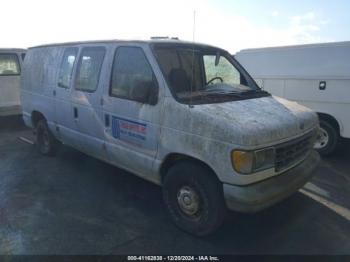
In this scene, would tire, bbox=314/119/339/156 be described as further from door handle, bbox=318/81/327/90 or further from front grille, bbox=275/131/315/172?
front grille, bbox=275/131/315/172

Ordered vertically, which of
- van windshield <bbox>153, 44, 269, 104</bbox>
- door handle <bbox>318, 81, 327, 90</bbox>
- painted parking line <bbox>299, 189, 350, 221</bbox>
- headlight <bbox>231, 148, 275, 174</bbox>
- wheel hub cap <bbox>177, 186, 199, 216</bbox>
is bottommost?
painted parking line <bbox>299, 189, 350, 221</bbox>

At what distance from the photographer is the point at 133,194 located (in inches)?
178

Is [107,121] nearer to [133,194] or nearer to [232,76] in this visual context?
[133,194]

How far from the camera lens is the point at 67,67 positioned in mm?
5086

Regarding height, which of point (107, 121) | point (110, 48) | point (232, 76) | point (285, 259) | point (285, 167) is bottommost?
point (285, 259)

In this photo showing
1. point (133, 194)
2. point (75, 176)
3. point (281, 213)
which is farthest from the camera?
point (75, 176)

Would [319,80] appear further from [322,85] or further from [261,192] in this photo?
[261,192]

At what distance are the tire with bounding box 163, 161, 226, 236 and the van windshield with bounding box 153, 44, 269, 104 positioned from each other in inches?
30.0

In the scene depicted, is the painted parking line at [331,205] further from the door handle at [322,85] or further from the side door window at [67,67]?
the side door window at [67,67]

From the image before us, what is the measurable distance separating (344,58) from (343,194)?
259cm

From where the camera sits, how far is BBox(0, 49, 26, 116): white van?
854 centimetres

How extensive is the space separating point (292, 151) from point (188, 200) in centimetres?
125

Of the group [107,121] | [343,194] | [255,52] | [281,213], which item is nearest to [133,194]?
[107,121]

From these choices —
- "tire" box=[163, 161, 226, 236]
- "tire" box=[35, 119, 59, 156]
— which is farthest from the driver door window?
"tire" box=[35, 119, 59, 156]
